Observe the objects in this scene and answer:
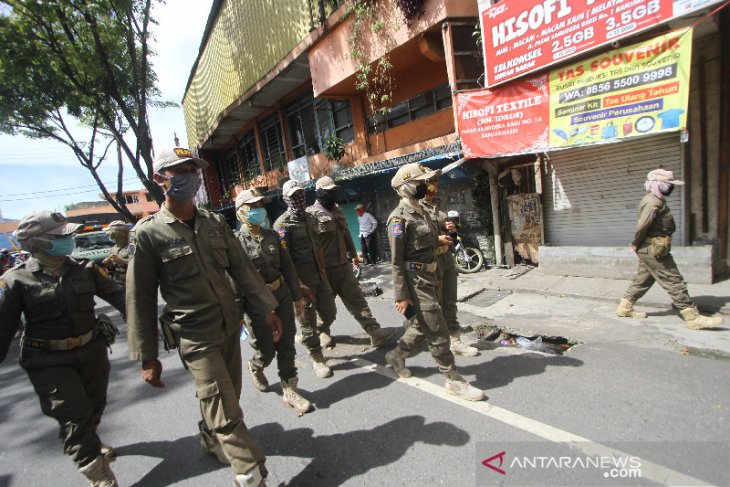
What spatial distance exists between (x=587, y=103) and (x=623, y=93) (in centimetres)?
46

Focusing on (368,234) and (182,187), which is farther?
(368,234)

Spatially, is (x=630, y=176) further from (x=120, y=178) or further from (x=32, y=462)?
(x=120, y=178)

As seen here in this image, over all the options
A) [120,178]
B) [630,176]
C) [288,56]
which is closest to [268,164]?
[288,56]

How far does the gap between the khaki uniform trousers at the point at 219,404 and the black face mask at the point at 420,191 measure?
1.94m

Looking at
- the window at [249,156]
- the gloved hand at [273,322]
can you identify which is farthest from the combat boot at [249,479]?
the window at [249,156]

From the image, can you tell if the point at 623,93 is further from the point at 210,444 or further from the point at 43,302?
the point at 43,302

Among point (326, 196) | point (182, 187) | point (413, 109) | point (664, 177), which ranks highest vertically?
point (413, 109)

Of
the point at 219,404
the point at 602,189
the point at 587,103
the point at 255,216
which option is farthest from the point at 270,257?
the point at 602,189

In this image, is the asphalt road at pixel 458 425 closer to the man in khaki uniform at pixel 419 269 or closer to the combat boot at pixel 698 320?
the combat boot at pixel 698 320

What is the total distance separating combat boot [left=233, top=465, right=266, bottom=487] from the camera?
6.74 feet

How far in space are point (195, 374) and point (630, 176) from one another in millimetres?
6829

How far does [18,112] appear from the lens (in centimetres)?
1355

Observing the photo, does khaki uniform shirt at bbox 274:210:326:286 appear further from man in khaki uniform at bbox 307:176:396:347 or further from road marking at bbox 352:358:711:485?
road marking at bbox 352:358:711:485

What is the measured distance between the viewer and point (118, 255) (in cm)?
592
